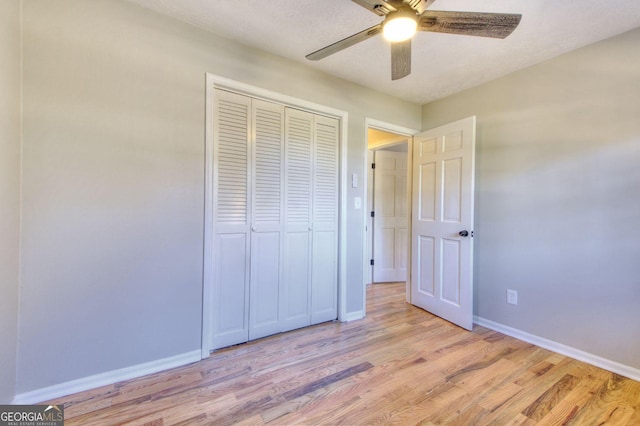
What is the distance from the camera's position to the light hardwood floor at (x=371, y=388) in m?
1.47

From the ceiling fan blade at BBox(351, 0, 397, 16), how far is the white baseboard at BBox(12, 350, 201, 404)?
235 cm

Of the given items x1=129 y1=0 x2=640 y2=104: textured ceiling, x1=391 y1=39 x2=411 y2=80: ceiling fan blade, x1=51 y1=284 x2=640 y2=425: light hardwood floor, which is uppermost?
x1=129 y1=0 x2=640 y2=104: textured ceiling

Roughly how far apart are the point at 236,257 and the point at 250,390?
0.91 metres

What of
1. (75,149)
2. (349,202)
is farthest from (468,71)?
(75,149)

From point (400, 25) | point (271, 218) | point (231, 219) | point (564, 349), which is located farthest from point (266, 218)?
point (564, 349)

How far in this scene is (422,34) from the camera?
1.95 meters

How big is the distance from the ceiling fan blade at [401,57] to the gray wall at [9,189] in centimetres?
193

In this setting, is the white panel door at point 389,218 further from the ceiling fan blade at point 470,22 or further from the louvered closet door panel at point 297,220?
the ceiling fan blade at point 470,22

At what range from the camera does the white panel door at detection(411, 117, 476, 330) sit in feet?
8.46

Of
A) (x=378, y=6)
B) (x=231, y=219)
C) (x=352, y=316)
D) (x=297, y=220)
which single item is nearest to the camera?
(x=378, y=6)

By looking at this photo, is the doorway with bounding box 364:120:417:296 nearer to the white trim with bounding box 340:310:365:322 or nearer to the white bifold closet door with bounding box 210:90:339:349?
the white trim with bounding box 340:310:365:322

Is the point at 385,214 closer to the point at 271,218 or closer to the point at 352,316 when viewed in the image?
the point at 352,316

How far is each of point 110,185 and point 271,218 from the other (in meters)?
1.11

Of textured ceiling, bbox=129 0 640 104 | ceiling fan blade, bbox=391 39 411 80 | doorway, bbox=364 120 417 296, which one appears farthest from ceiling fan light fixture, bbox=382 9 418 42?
doorway, bbox=364 120 417 296
